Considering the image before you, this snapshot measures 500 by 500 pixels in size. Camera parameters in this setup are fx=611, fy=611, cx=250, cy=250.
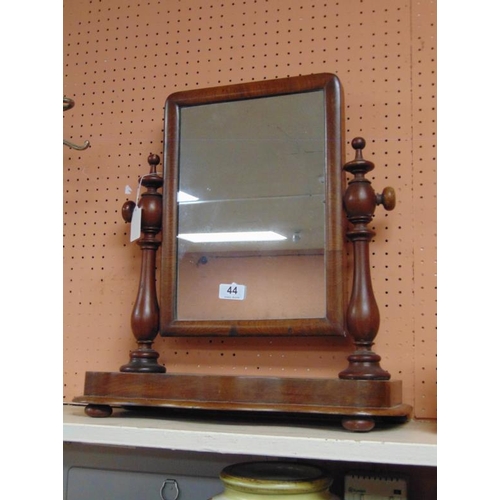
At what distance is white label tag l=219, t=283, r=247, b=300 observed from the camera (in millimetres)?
1071

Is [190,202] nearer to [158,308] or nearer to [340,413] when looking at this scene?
[158,308]

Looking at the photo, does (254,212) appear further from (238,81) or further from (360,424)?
(360,424)

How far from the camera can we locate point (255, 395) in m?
0.86

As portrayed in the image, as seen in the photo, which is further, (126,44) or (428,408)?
(126,44)

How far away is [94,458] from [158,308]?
33 cm

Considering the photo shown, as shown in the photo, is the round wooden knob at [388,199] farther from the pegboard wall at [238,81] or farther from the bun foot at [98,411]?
the bun foot at [98,411]

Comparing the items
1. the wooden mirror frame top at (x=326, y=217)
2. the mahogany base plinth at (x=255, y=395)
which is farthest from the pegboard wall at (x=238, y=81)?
the mahogany base plinth at (x=255, y=395)

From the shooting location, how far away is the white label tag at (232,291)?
1.07m

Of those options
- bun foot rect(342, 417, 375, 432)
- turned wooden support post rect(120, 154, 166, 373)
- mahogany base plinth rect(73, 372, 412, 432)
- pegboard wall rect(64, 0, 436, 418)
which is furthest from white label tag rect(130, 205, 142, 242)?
bun foot rect(342, 417, 375, 432)

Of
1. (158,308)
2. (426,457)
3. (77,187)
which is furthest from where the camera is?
(77,187)

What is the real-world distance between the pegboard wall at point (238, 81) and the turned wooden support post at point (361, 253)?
0.35ft
